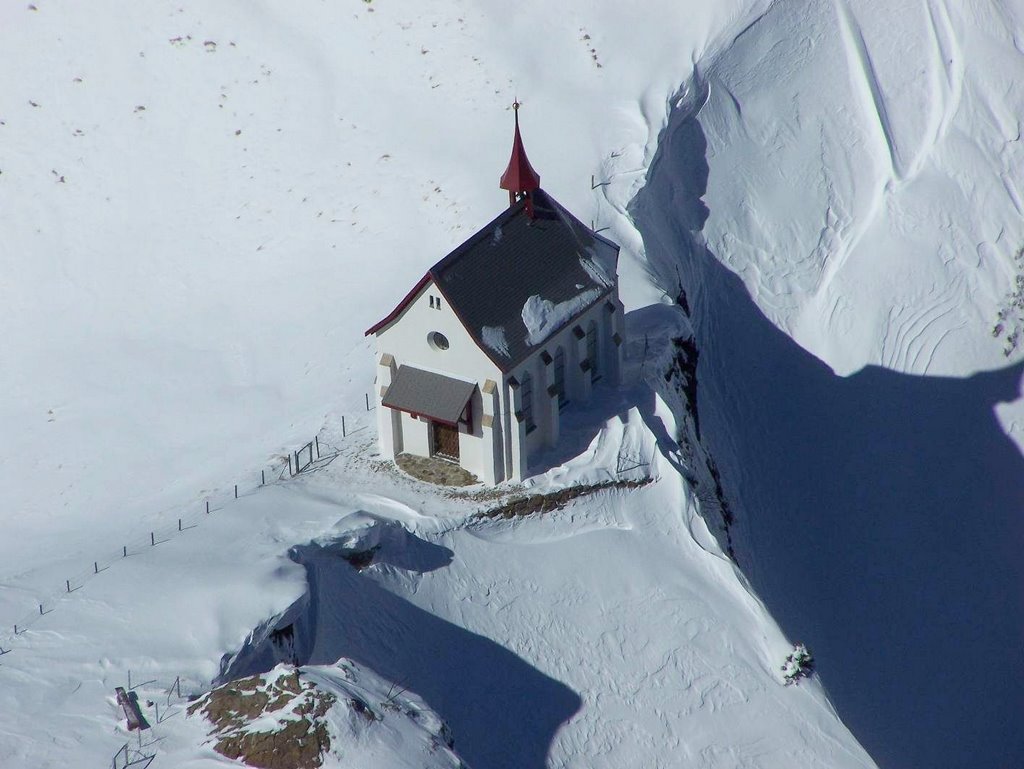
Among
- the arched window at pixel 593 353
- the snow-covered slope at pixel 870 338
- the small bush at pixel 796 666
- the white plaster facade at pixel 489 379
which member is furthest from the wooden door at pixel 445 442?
the small bush at pixel 796 666

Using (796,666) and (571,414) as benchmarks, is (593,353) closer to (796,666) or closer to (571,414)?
(571,414)

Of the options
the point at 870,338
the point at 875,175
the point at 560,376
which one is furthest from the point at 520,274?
the point at 875,175

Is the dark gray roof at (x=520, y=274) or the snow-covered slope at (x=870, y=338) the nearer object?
the dark gray roof at (x=520, y=274)

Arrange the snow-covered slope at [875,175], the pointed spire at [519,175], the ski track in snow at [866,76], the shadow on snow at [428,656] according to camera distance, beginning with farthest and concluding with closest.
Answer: the ski track in snow at [866,76] < the snow-covered slope at [875,175] < the pointed spire at [519,175] < the shadow on snow at [428,656]

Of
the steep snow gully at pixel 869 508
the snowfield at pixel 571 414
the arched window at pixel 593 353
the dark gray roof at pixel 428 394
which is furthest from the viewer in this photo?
the steep snow gully at pixel 869 508

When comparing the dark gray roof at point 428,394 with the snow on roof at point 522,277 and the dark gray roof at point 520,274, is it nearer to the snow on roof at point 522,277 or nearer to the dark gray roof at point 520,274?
the snow on roof at point 522,277

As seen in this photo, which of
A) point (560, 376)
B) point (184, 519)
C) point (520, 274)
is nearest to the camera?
point (520, 274)

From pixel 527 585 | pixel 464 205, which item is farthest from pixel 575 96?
pixel 527 585

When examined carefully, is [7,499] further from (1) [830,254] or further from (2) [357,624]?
(1) [830,254]
